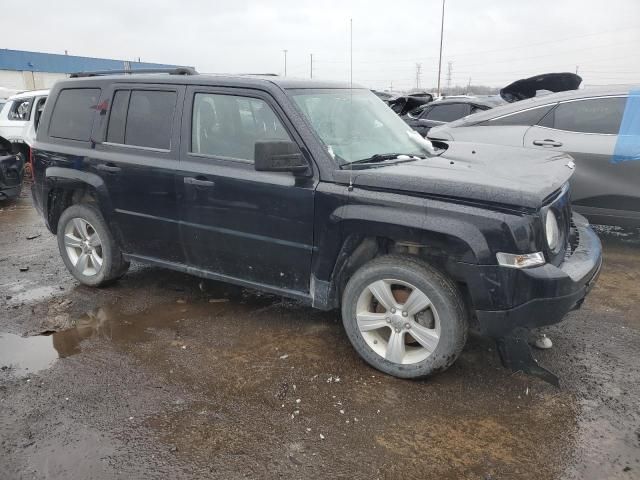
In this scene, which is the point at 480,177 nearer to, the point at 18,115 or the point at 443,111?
the point at 443,111

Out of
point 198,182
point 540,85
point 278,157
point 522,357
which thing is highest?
point 540,85

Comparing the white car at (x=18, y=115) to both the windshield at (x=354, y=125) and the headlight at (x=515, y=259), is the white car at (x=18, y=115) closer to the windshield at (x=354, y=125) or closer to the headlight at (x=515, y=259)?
the windshield at (x=354, y=125)

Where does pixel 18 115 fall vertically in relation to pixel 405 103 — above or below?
below

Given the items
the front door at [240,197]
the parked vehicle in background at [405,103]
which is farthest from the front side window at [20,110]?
the front door at [240,197]

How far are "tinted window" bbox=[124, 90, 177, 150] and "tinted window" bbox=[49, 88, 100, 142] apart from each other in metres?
0.49

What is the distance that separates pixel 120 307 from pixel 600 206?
4.78m

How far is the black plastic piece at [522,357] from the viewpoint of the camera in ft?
9.80

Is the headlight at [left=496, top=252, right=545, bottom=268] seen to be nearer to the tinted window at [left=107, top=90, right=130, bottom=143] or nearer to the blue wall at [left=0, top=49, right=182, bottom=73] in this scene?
the tinted window at [left=107, top=90, right=130, bottom=143]

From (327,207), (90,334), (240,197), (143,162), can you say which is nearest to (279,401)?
(327,207)

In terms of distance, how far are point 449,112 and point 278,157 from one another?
670 centimetres

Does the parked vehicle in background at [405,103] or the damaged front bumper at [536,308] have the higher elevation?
the parked vehicle in background at [405,103]

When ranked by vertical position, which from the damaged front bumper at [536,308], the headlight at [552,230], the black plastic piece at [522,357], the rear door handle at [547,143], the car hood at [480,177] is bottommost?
the black plastic piece at [522,357]

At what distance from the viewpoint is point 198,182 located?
3768mm

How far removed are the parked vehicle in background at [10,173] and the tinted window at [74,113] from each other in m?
4.45
